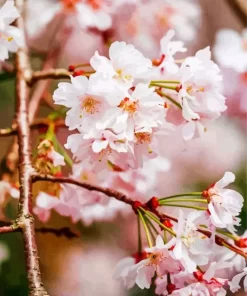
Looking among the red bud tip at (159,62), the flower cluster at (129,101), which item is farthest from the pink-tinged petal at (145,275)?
the red bud tip at (159,62)

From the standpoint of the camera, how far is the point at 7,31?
0.63m

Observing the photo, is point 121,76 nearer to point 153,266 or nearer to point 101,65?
point 101,65

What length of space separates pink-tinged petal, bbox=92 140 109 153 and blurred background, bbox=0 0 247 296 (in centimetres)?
22

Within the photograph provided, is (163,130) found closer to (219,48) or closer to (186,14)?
(219,48)

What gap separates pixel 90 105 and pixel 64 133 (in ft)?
0.71

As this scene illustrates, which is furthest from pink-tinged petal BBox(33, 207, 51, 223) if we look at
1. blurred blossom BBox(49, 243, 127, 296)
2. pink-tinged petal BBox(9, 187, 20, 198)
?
blurred blossom BBox(49, 243, 127, 296)

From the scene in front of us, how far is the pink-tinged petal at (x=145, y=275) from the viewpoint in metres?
0.59

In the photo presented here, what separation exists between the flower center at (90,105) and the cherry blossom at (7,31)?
0.38 ft

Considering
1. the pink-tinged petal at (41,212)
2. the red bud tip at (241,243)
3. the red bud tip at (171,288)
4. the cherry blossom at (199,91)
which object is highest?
the cherry blossom at (199,91)

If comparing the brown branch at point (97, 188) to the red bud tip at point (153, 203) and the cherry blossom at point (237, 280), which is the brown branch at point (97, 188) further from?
the cherry blossom at point (237, 280)

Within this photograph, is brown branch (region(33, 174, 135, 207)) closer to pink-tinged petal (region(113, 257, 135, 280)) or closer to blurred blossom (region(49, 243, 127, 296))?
pink-tinged petal (region(113, 257, 135, 280))

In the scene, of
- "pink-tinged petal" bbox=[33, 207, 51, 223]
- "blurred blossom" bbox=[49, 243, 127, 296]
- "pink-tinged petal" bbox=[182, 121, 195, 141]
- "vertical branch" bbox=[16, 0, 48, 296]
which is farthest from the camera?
"blurred blossom" bbox=[49, 243, 127, 296]

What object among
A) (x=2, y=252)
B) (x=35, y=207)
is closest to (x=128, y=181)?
(x=35, y=207)

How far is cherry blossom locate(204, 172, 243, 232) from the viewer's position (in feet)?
1.89
